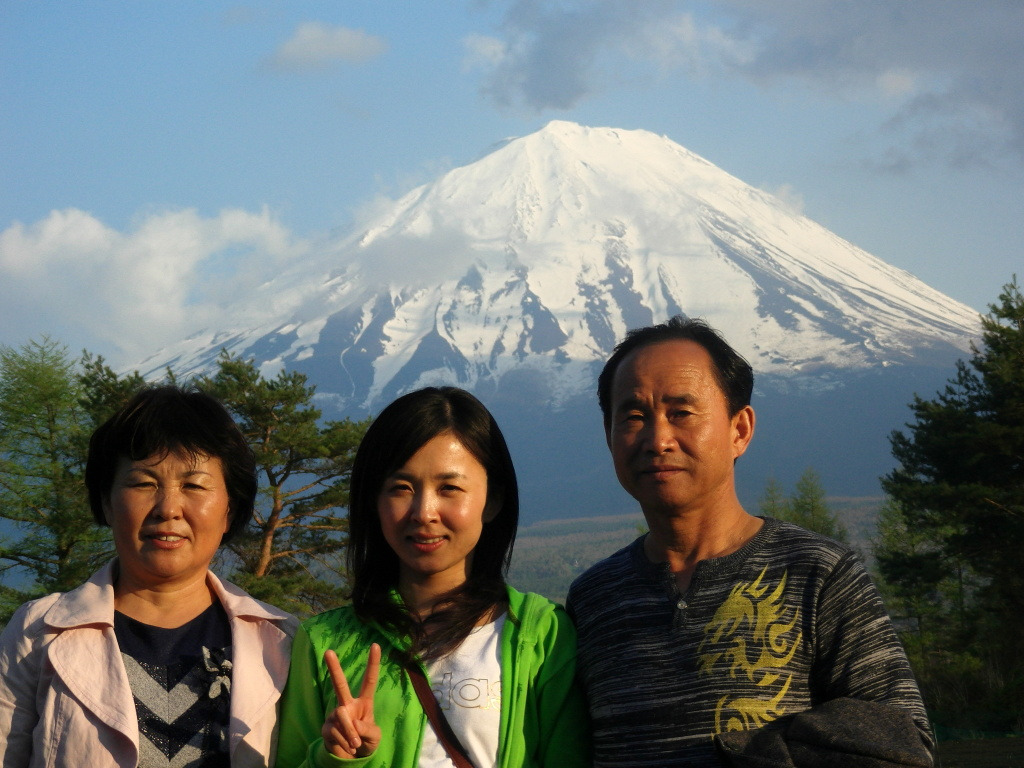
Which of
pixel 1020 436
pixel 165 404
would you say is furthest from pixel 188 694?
pixel 1020 436

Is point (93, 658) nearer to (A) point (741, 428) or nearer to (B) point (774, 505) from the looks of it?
(A) point (741, 428)

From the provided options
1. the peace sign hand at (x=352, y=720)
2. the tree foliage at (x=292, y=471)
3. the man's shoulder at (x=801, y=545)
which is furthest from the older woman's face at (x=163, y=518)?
the tree foliage at (x=292, y=471)

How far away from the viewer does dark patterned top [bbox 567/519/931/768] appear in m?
2.57

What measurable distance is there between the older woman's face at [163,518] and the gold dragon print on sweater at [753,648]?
4.51 feet

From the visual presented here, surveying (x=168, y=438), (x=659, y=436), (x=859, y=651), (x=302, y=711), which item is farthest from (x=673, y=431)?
(x=168, y=438)

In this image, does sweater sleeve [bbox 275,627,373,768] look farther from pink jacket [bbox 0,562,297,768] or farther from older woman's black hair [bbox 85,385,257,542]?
older woman's black hair [bbox 85,385,257,542]

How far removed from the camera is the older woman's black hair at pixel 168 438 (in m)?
2.98

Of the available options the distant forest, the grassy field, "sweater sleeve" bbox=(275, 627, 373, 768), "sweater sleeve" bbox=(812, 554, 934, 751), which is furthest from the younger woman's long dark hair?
the grassy field

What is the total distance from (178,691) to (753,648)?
149cm

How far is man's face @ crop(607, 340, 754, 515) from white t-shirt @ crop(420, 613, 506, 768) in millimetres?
590

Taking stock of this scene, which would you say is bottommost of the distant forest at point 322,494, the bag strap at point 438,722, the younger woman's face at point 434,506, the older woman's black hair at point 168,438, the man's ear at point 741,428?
the bag strap at point 438,722

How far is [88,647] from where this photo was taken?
2812 millimetres

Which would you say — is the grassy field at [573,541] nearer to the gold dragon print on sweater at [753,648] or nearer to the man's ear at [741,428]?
the man's ear at [741,428]

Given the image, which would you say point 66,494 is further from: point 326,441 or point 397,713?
point 397,713
